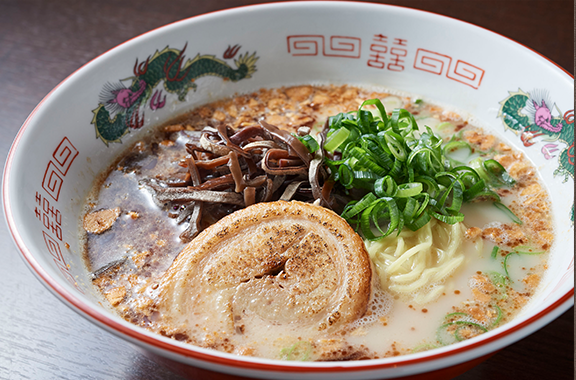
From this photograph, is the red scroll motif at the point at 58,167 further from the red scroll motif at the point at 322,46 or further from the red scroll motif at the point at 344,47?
the red scroll motif at the point at 344,47

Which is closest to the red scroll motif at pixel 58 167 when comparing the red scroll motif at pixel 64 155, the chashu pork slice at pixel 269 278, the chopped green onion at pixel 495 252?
the red scroll motif at pixel 64 155

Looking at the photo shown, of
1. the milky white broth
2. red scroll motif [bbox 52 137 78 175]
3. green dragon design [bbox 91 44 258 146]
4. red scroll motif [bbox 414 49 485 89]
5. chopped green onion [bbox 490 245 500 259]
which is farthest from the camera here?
red scroll motif [bbox 414 49 485 89]

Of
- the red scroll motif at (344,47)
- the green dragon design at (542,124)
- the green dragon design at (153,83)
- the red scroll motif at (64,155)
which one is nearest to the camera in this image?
the red scroll motif at (64,155)

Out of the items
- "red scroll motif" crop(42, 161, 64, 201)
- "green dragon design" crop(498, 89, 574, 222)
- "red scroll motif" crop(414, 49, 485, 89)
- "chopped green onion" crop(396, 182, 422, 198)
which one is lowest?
"red scroll motif" crop(42, 161, 64, 201)

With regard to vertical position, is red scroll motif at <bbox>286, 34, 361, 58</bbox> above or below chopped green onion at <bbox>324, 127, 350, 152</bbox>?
above

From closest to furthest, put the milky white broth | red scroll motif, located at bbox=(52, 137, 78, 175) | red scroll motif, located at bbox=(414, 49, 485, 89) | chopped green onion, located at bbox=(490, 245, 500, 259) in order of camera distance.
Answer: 1. the milky white broth
2. chopped green onion, located at bbox=(490, 245, 500, 259)
3. red scroll motif, located at bbox=(52, 137, 78, 175)
4. red scroll motif, located at bbox=(414, 49, 485, 89)

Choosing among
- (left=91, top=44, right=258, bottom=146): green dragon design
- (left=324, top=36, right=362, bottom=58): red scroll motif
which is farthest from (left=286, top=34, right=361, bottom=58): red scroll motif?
(left=91, top=44, right=258, bottom=146): green dragon design

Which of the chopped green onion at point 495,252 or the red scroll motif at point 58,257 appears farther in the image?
the chopped green onion at point 495,252

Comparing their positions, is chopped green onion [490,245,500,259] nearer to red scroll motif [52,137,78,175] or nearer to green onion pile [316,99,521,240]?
green onion pile [316,99,521,240]
